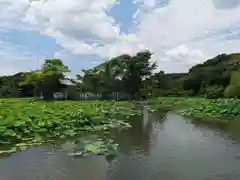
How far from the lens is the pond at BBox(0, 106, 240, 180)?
25.4 feet

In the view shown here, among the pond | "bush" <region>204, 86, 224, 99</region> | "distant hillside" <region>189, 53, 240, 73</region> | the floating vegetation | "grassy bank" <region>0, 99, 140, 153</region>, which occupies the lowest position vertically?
the pond

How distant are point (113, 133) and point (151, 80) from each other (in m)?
33.2

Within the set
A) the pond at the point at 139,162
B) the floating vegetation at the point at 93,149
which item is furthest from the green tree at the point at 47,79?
the floating vegetation at the point at 93,149

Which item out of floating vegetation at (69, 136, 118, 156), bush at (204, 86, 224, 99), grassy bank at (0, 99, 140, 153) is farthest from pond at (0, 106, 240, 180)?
bush at (204, 86, 224, 99)

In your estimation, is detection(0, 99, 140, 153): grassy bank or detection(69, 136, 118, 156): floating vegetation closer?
detection(69, 136, 118, 156): floating vegetation

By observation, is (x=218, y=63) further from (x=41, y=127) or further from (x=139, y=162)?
(x=139, y=162)

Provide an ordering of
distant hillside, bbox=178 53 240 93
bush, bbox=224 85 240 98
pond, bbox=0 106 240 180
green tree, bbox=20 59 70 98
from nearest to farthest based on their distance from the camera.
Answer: pond, bbox=0 106 240 180 < bush, bbox=224 85 240 98 < green tree, bbox=20 59 70 98 < distant hillside, bbox=178 53 240 93

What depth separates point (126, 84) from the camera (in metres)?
44.2

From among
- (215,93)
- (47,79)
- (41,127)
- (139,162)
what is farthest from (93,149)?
(47,79)

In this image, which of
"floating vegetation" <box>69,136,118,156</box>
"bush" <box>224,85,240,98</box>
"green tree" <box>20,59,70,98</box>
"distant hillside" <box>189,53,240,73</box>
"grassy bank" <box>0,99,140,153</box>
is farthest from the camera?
"distant hillside" <box>189,53,240,73</box>

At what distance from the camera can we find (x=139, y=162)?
Result: 29.5 ft

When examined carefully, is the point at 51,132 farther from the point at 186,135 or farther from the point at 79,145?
the point at 186,135

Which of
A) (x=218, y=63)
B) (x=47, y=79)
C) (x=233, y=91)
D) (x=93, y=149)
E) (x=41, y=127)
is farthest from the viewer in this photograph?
(x=218, y=63)

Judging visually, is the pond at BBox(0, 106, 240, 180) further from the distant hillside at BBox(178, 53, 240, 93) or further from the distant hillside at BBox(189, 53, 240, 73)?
the distant hillside at BBox(189, 53, 240, 73)
